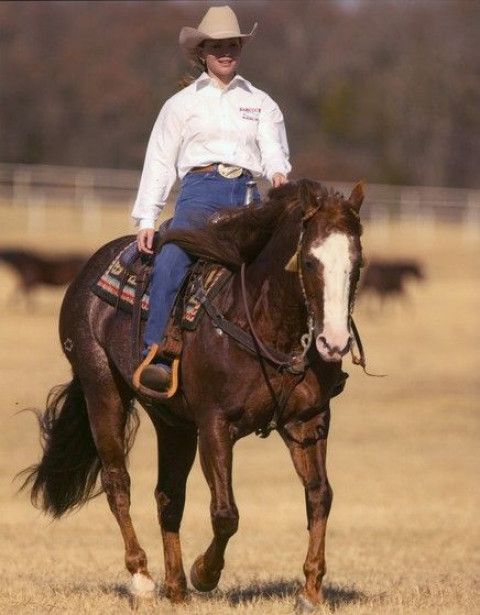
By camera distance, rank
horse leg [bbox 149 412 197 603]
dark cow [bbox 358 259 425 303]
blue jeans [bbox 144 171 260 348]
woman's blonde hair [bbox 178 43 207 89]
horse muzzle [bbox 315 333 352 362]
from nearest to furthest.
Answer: horse muzzle [bbox 315 333 352 362] → blue jeans [bbox 144 171 260 348] → woman's blonde hair [bbox 178 43 207 89] → horse leg [bbox 149 412 197 603] → dark cow [bbox 358 259 425 303]

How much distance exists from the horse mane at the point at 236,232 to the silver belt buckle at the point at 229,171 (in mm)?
213

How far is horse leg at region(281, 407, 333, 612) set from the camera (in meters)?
7.79

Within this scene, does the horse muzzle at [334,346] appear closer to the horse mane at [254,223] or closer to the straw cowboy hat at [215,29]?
the horse mane at [254,223]

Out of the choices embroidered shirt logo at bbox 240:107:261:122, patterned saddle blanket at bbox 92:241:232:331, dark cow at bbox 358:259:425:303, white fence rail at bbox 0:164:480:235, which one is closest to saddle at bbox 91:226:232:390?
patterned saddle blanket at bbox 92:241:232:331

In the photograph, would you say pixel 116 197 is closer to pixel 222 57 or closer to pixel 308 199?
pixel 222 57

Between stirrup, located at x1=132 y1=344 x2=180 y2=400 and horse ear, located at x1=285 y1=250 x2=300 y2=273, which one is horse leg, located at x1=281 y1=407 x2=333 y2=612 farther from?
horse ear, located at x1=285 y1=250 x2=300 y2=273

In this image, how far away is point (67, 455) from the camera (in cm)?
962

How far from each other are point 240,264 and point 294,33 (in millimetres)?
73443

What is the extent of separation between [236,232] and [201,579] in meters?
1.77

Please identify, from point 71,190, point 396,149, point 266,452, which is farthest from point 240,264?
point 396,149

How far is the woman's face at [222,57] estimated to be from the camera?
8297mm

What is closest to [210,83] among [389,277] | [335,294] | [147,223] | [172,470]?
[147,223]

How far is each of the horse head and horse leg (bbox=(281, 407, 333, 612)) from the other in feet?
2.26

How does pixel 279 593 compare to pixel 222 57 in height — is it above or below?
below
